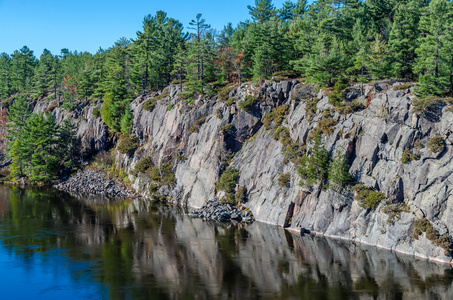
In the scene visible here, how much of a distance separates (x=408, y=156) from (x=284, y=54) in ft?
133

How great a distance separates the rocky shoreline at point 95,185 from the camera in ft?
269

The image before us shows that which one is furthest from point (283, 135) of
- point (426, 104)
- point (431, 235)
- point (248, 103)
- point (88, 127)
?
point (88, 127)

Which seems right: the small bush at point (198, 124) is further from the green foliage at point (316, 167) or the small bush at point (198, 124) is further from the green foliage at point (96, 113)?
the green foliage at point (96, 113)

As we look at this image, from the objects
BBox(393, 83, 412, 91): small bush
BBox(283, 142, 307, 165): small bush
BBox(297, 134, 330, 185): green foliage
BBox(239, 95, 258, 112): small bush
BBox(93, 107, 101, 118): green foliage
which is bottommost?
BBox(297, 134, 330, 185): green foliage

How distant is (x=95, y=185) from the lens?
285ft

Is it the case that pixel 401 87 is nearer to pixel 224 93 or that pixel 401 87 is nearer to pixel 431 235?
pixel 431 235

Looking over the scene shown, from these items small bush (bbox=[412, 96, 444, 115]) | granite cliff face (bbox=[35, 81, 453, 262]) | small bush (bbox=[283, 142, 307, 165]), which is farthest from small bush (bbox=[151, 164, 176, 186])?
small bush (bbox=[412, 96, 444, 115])

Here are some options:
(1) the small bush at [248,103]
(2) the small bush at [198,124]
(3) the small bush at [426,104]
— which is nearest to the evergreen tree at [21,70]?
(2) the small bush at [198,124]

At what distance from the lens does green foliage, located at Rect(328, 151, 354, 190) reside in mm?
48844

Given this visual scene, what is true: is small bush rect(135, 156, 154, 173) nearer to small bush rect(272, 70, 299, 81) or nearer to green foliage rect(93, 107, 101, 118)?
green foliage rect(93, 107, 101, 118)

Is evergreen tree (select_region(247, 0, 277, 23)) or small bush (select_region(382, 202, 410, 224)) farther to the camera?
evergreen tree (select_region(247, 0, 277, 23))

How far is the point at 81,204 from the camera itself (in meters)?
71.4

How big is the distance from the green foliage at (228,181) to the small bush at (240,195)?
5.15 ft

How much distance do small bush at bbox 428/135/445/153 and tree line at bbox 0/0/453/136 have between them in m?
8.00
